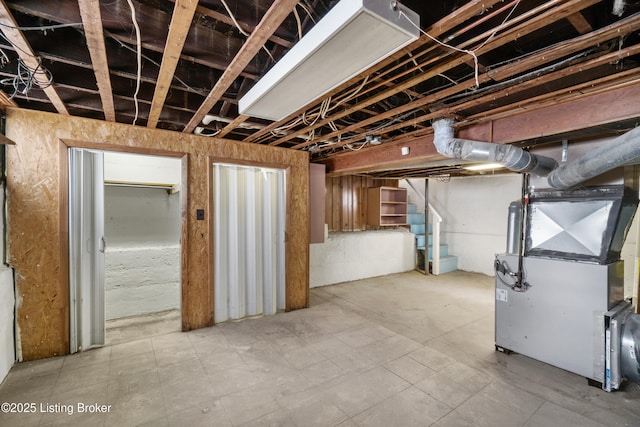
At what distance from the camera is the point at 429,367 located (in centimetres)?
236

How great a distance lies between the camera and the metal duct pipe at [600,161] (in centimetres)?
153

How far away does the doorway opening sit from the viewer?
2547 mm

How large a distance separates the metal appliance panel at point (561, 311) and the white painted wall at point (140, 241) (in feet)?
11.5

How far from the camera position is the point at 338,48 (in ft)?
4.13

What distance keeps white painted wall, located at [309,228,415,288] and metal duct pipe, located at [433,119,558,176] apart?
3.04 m

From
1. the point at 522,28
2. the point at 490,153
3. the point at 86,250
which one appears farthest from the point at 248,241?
the point at 522,28

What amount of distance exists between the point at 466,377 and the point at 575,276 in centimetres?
119

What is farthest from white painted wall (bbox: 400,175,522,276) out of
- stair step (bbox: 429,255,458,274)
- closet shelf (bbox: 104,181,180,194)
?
closet shelf (bbox: 104,181,180,194)

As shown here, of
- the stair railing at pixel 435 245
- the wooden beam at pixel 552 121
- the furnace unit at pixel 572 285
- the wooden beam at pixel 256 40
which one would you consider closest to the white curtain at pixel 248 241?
the wooden beam at pixel 256 40

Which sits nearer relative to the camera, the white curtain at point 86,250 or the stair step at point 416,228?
the white curtain at point 86,250

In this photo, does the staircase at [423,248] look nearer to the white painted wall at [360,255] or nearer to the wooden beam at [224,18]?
the white painted wall at [360,255]

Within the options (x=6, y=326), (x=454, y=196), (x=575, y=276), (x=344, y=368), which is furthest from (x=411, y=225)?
(x=6, y=326)

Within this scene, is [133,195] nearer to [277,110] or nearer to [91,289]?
[91,289]

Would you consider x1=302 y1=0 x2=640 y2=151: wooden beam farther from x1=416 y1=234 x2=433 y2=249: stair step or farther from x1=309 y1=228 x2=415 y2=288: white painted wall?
x1=416 y1=234 x2=433 y2=249: stair step
